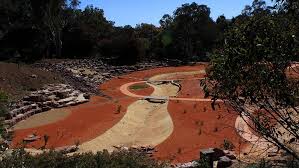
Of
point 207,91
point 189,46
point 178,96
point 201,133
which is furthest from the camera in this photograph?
point 189,46

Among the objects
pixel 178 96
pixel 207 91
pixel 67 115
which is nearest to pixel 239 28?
pixel 207 91

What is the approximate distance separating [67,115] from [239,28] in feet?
75.1

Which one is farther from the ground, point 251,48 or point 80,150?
point 251,48

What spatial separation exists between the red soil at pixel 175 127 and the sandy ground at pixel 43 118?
2.03 feet

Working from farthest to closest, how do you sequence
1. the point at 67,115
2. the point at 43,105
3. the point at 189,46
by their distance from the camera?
the point at 189,46
the point at 43,105
the point at 67,115

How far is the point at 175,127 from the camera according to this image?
26.6 metres

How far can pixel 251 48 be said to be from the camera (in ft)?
28.3

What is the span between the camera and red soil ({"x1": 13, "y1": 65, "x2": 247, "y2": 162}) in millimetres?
22484

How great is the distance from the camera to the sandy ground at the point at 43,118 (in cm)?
2797

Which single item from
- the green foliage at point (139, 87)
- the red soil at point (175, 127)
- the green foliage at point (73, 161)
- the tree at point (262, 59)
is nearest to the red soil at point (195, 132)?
the red soil at point (175, 127)

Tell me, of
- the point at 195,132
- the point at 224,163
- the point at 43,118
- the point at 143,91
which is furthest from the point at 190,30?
the point at 224,163

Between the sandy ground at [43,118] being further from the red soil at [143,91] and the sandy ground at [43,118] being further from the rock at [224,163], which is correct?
the rock at [224,163]

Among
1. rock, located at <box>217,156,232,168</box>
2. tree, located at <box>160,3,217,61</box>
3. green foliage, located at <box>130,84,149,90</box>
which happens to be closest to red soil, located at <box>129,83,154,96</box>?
green foliage, located at <box>130,84,149,90</box>

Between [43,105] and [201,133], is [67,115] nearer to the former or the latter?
[43,105]
